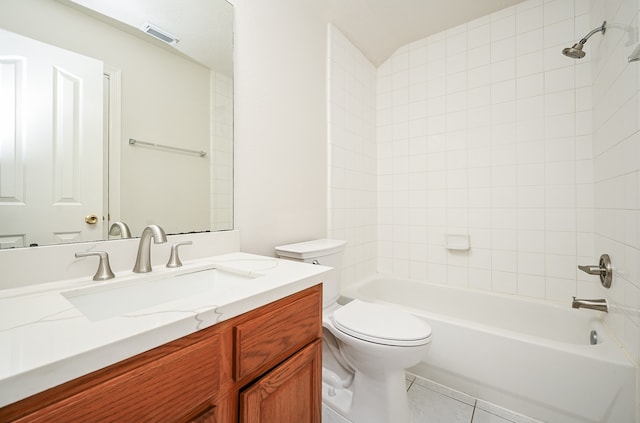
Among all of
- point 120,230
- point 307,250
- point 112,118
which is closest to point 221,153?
point 112,118

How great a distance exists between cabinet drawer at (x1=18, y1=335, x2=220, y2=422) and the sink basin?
19cm

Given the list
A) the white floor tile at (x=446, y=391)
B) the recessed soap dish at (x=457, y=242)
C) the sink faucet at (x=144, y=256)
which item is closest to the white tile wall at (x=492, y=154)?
the recessed soap dish at (x=457, y=242)

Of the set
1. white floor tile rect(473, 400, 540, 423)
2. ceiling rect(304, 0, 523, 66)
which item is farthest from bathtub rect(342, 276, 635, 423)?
ceiling rect(304, 0, 523, 66)

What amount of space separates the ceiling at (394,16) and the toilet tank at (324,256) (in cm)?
152

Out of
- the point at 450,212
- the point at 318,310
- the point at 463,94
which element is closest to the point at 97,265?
the point at 318,310

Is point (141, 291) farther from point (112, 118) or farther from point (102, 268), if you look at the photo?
point (112, 118)

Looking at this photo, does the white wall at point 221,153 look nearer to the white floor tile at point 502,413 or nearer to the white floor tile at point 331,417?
the white floor tile at point 331,417

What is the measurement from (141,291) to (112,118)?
1.91 ft

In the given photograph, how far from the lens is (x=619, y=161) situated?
3.92 ft

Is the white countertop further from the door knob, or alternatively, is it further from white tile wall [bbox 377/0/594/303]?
white tile wall [bbox 377/0/594/303]

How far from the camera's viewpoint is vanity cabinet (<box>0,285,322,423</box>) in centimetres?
40

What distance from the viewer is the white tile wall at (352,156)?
1.93 m

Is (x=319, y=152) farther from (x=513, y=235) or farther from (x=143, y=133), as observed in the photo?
(x=513, y=235)

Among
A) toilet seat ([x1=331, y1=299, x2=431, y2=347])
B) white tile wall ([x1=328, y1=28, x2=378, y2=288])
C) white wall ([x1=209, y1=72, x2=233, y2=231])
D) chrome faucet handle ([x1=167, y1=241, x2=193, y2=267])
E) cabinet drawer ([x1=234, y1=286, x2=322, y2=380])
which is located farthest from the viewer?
white tile wall ([x1=328, y1=28, x2=378, y2=288])
